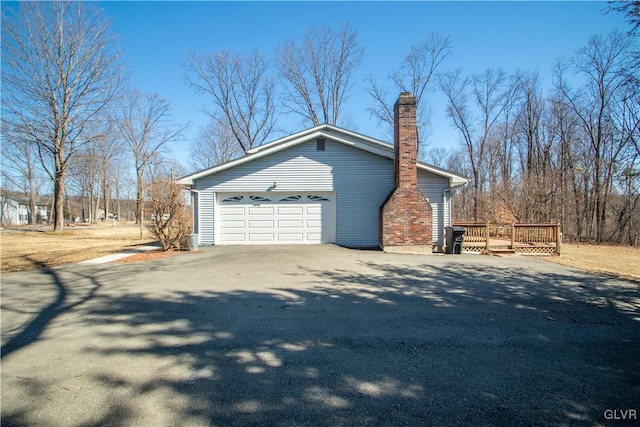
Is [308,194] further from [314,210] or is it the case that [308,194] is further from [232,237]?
[232,237]

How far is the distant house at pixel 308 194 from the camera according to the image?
13.5 metres

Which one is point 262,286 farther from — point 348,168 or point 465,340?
point 348,168

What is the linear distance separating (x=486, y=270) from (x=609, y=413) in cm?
640

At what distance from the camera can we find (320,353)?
3438mm

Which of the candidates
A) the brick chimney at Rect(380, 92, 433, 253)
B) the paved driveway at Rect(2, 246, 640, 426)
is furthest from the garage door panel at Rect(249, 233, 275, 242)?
the paved driveway at Rect(2, 246, 640, 426)

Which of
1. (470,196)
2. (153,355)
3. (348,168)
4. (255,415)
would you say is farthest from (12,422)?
(470,196)

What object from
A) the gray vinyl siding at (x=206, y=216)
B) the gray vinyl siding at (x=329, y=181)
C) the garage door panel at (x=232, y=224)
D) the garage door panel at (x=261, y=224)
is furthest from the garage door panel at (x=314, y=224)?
the gray vinyl siding at (x=206, y=216)

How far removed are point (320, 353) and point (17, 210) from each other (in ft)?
277

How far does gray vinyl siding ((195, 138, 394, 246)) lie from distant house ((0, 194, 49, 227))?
55.8 m

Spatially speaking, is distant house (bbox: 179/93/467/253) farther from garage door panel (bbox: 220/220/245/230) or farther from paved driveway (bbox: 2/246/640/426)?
paved driveway (bbox: 2/246/640/426)

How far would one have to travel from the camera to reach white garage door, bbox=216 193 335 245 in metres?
13.5

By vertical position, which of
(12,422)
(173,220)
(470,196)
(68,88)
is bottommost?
(12,422)

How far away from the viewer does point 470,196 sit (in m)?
29.6

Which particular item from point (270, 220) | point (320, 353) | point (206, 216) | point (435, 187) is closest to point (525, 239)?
point (435, 187)
